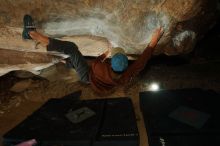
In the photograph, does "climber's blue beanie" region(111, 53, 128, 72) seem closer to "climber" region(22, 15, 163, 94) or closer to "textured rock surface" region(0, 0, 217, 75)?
"climber" region(22, 15, 163, 94)

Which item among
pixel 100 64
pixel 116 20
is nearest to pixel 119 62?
pixel 100 64

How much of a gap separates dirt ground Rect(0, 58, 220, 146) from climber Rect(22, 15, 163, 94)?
23 cm

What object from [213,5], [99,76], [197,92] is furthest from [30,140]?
[213,5]

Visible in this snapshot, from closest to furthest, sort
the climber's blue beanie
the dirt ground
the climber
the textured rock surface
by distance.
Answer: the textured rock surface, the climber, the climber's blue beanie, the dirt ground

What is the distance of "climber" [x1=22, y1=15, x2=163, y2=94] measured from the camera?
4184 mm

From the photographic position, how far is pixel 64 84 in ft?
16.8

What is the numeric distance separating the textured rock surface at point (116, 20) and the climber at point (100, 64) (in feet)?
0.46

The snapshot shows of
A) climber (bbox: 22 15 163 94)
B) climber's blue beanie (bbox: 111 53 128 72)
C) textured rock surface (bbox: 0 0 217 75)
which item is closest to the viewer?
textured rock surface (bbox: 0 0 217 75)

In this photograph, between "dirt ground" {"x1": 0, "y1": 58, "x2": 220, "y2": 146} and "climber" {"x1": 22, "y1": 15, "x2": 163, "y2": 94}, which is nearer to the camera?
"climber" {"x1": 22, "y1": 15, "x2": 163, "y2": 94}

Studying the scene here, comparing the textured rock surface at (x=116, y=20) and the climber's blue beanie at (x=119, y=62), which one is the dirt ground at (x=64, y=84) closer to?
the climber's blue beanie at (x=119, y=62)

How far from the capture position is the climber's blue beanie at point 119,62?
169 inches

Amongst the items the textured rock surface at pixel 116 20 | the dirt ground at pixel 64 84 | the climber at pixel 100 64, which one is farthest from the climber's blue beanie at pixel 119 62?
the dirt ground at pixel 64 84

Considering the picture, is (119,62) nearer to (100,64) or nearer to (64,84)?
(100,64)

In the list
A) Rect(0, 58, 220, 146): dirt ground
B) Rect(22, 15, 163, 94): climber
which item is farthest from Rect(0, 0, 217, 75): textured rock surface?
Rect(0, 58, 220, 146): dirt ground
